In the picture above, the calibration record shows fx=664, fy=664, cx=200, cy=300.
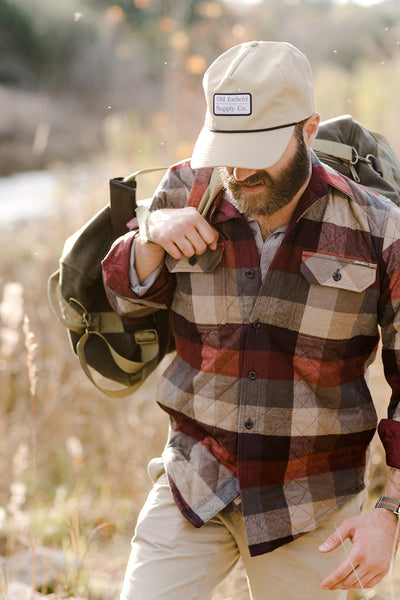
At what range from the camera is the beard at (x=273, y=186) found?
1814mm

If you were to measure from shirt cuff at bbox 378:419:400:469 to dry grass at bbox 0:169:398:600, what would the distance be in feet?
5.21

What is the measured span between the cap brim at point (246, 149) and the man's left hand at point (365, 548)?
978 mm

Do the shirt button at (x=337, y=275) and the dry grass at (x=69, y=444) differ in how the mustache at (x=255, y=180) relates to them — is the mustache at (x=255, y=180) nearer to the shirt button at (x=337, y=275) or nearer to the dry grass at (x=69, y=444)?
the shirt button at (x=337, y=275)

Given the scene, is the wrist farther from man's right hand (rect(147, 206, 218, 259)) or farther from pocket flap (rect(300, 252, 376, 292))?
man's right hand (rect(147, 206, 218, 259))

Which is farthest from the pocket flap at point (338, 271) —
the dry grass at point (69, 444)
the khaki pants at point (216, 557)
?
the dry grass at point (69, 444)

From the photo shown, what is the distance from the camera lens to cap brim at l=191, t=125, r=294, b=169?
1746 mm

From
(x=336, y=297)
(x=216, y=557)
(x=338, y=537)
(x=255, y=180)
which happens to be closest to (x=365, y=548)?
(x=338, y=537)

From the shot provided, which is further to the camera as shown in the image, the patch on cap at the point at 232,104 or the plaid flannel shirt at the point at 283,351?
the plaid flannel shirt at the point at 283,351

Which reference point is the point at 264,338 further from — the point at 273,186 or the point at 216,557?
the point at 216,557

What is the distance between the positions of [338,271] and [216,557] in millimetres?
952

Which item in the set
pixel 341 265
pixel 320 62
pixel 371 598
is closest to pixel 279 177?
pixel 341 265

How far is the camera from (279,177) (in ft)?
5.96

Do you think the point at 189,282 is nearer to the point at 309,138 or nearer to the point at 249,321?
the point at 249,321

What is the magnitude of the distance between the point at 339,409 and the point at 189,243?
26.4 inches
